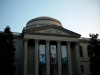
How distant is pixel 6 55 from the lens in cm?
2377

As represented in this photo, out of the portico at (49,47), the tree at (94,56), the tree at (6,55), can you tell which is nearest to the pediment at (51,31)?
the portico at (49,47)

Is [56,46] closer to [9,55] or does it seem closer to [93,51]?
[93,51]

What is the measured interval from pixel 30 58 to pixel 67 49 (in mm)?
8449

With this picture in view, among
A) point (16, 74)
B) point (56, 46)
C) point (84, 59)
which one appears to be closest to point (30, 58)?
point (16, 74)

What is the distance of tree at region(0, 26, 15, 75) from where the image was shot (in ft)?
74.7

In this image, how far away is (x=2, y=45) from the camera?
79.9 ft

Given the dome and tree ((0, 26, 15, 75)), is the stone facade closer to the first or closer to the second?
tree ((0, 26, 15, 75))

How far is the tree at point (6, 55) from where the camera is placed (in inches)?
897

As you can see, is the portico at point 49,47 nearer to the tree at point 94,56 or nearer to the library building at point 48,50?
the library building at point 48,50

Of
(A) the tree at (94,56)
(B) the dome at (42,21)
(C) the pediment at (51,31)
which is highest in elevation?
(B) the dome at (42,21)

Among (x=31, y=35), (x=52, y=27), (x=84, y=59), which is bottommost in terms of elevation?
(x=84, y=59)

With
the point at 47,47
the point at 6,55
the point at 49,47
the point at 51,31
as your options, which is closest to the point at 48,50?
the point at 47,47

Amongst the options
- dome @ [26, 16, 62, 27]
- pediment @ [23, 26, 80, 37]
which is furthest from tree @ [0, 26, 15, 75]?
dome @ [26, 16, 62, 27]

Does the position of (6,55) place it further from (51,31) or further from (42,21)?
(42,21)
